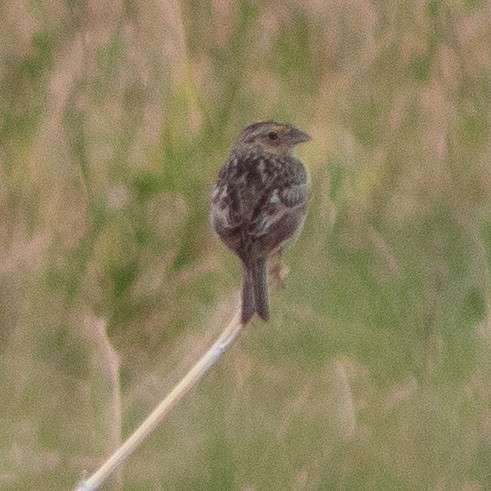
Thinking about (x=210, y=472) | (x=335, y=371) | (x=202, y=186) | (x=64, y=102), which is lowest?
(x=210, y=472)

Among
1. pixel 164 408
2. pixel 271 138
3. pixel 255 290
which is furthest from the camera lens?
pixel 271 138

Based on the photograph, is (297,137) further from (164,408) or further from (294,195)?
(164,408)

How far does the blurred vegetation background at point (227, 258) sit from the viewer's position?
1398 mm

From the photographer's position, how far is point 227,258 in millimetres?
1425

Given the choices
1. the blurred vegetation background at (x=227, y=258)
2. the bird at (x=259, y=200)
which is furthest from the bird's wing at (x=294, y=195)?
the blurred vegetation background at (x=227, y=258)

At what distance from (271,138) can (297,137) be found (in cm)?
4

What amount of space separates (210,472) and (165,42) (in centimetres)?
61

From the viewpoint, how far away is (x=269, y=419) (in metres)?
1.41

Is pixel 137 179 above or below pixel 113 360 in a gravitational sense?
above

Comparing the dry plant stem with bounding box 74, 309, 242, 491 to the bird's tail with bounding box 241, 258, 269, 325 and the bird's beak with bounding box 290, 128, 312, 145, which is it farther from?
the bird's beak with bounding box 290, 128, 312, 145

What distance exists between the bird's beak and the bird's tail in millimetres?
199

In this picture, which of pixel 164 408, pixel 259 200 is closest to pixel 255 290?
pixel 259 200

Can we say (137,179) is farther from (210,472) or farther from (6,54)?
(210,472)

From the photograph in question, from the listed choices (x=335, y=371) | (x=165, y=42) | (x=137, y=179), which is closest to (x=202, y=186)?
(x=137, y=179)
